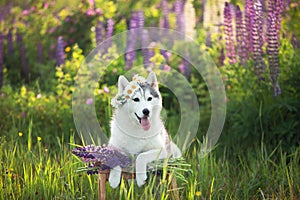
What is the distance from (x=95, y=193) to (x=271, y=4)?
232 centimetres

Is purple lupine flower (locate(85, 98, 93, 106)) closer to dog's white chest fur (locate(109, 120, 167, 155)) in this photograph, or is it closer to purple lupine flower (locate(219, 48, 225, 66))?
purple lupine flower (locate(219, 48, 225, 66))

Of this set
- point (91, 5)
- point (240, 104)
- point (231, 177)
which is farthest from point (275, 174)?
point (91, 5)

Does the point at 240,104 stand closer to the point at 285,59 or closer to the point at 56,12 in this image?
the point at 285,59

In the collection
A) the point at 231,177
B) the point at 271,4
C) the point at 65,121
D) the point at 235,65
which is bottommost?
the point at 231,177

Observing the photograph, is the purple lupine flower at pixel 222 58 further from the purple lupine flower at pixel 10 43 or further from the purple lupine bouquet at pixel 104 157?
the purple lupine bouquet at pixel 104 157

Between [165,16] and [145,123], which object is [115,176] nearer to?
[145,123]

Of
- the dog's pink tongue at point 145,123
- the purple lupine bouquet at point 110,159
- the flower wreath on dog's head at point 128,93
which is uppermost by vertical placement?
the flower wreath on dog's head at point 128,93

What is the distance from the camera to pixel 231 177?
14.1 feet

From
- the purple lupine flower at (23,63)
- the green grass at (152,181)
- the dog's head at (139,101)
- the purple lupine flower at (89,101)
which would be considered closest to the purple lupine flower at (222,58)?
the purple lupine flower at (89,101)

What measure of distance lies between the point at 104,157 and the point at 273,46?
2216mm

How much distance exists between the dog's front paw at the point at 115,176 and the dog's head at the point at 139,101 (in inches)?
11.3

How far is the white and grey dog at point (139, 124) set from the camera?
10.3 ft

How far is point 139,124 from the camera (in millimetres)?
3211

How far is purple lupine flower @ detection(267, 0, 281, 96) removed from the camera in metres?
4.75
